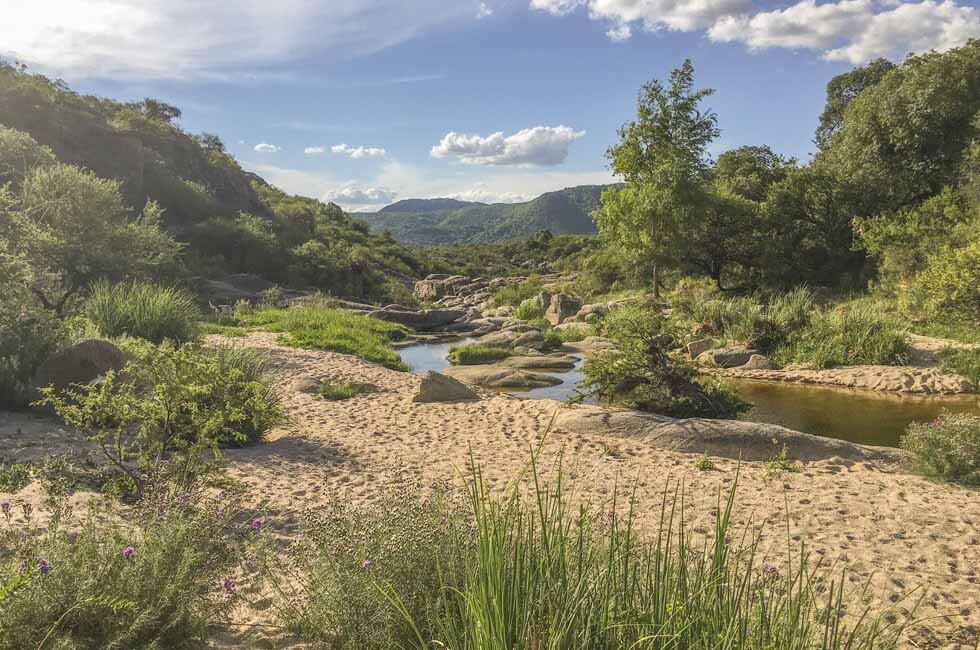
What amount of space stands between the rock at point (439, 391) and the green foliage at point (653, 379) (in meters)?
2.41

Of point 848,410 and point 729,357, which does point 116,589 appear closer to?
point 848,410

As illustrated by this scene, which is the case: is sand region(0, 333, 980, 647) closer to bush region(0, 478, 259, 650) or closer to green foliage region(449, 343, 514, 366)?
bush region(0, 478, 259, 650)

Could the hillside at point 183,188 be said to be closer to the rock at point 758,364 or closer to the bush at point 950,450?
the rock at point 758,364

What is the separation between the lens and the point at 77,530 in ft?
14.4

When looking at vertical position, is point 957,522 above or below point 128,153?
below

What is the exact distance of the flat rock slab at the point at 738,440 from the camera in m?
8.07

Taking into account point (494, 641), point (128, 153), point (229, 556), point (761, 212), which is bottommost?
point (229, 556)

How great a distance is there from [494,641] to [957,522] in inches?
229

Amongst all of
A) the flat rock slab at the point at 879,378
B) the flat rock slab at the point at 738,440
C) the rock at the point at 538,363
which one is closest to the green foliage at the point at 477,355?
the rock at the point at 538,363

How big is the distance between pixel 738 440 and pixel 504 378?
739 centimetres

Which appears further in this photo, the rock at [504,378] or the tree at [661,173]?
the tree at [661,173]

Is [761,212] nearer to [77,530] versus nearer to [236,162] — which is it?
[77,530]

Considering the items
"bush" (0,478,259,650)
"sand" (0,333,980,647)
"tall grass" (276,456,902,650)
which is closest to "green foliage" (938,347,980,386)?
"sand" (0,333,980,647)

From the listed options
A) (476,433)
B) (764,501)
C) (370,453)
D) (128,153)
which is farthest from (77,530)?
(128,153)
